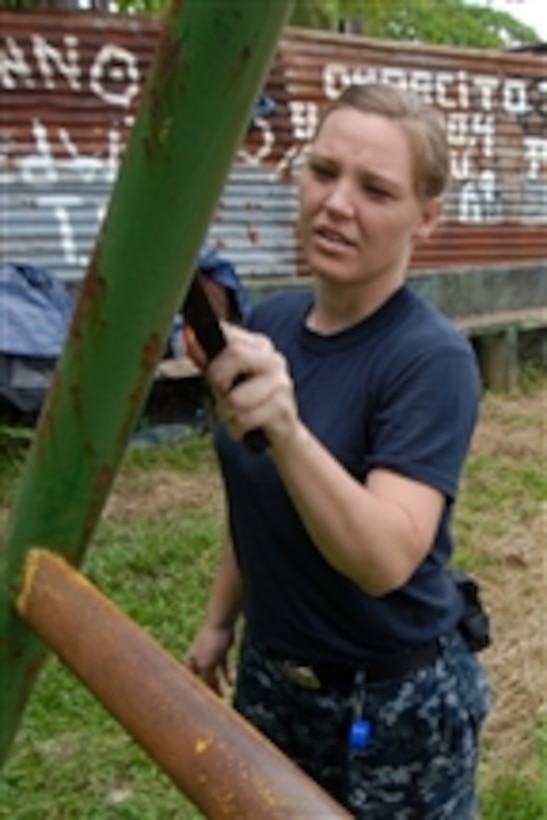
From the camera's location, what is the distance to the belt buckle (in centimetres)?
141

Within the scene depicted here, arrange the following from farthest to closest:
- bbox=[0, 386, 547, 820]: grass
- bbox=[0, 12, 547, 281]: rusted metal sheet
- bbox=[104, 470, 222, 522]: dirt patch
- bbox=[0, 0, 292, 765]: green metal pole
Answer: bbox=[0, 12, 547, 281]: rusted metal sheet < bbox=[104, 470, 222, 522]: dirt patch < bbox=[0, 386, 547, 820]: grass < bbox=[0, 0, 292, 765]: green metal pole

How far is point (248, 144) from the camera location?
243 inches

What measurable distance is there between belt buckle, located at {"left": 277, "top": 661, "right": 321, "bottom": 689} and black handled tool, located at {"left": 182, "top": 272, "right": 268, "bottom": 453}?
65cm

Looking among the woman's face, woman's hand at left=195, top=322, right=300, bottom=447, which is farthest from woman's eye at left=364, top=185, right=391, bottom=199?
woman's hand at left=195, top=322, right=300, bottom=447

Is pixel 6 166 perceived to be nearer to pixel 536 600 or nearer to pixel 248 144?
pixel 248 144

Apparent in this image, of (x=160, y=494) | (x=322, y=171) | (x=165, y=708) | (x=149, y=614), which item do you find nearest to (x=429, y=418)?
(x=322, y=171)

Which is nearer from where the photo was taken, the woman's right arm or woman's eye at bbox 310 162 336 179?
woman's eye at bbox 310 162 336 179

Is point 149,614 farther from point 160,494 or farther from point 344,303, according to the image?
point 344,303

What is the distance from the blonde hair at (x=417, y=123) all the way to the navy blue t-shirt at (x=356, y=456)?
0.48 ft

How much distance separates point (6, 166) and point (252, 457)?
173 inches

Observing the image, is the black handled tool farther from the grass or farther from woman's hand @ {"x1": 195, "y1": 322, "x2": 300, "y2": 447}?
the grass

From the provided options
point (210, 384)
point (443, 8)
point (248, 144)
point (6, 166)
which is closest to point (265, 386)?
point (210, 384)

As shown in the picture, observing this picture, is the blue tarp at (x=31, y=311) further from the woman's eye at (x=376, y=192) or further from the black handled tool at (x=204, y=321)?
the black handled tool at (x=204, y=321)

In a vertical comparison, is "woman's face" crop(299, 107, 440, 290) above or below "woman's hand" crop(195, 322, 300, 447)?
above
